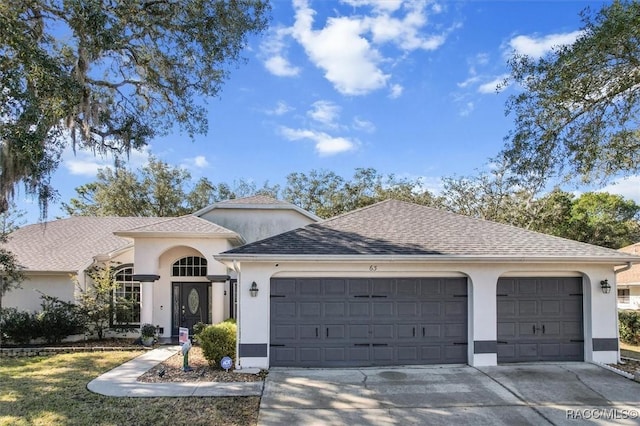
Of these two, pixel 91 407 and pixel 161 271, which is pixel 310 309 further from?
pixel 161 271

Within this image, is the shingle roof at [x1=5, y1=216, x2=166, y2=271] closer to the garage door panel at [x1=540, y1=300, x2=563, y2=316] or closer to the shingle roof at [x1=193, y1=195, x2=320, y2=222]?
the shingle roof at [x1=193, y1=195, x2=320, y2=222]

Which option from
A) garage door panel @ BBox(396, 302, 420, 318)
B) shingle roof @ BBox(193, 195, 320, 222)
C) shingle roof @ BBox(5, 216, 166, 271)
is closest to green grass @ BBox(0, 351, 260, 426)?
garage door panel @ BBox(396, 302, 420, 318)

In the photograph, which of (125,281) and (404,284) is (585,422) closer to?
(404,284)

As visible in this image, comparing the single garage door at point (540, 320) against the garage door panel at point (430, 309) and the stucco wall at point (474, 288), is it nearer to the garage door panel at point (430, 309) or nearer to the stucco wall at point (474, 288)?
the stucco wall at point (474, 288)

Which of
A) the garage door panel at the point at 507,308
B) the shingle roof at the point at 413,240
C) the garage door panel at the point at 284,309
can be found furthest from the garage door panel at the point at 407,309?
the garage door panel at the point at 284,309

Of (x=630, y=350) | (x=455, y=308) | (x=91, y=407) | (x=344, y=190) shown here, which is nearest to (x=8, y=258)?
(x=91, y=407)

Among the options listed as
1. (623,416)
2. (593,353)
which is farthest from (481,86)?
(623,416)

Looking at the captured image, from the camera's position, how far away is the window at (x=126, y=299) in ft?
51.2

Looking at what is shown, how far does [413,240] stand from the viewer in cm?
1151

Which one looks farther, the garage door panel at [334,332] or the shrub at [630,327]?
the shrub at [630,327]

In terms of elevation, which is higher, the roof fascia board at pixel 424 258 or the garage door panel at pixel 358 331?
the roof fascia board at pixel 424 258

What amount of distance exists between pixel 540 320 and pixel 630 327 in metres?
8.55

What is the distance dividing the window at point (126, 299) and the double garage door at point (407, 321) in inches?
303

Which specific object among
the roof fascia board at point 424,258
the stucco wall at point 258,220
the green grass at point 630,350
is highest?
the stucco wall at point 258,220
